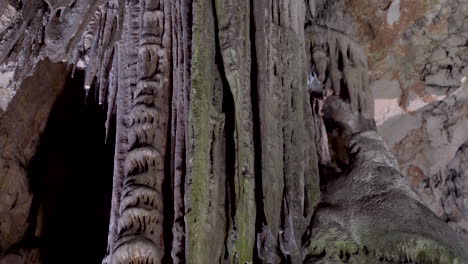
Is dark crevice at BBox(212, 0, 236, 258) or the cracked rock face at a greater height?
the cracked rock face

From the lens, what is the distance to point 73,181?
375cm

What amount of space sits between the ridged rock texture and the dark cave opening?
2.8 inches

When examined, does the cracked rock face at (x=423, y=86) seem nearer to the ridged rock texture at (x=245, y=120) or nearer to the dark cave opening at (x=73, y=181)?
the ridged rock texture at (x=245, y=120)

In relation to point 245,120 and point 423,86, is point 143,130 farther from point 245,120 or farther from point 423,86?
point 423,86

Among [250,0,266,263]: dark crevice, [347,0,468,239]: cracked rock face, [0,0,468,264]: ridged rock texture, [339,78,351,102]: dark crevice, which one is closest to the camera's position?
[0,0,468,264]: ridged rock texture

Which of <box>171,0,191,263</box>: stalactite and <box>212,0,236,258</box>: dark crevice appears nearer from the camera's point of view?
<box>171,0,191,263</box>: stalactite

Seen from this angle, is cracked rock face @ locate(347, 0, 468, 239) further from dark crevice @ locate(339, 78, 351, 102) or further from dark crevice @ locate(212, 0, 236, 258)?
dark crevice @ locate(212, 0, 236, 258)

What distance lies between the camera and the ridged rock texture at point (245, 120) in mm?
1908

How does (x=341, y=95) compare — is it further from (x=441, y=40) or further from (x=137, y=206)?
(x=137, y=206)

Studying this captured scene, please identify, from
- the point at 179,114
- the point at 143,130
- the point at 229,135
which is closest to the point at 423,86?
the point at 229,135

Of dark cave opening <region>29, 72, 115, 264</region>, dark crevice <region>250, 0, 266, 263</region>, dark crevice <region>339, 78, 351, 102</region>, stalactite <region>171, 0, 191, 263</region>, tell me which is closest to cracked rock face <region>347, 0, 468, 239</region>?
dark crevice <region>339, 78, 351, 102</region>

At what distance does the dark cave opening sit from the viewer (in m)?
3.46

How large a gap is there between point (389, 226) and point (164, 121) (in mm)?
1137

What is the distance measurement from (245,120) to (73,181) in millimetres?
2169
